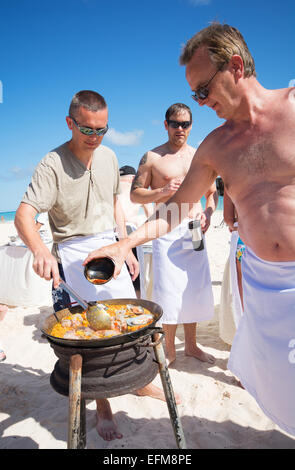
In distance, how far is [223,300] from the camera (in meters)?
4.03

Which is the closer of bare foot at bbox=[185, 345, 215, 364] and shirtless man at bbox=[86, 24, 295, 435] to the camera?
shirtless man at bbox=[86, 24, 295, 435]

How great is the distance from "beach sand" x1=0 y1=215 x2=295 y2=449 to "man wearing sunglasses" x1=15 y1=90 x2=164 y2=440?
8.6 inches

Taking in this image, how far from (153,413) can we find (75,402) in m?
1.49

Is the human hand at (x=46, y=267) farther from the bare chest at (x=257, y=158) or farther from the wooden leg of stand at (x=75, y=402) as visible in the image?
the bare chest at (x=257, y=158)

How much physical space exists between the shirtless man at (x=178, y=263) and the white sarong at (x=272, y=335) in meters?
1.53

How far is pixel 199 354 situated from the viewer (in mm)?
3768

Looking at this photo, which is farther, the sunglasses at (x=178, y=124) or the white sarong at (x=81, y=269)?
the sunglasses at (x=178, y=124)

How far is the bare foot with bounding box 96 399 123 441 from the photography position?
8.30 feet

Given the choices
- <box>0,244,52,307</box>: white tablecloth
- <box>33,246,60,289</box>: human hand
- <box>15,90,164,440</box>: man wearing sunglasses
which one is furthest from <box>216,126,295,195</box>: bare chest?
<box>0,244,52,307</box>: white tablecloth

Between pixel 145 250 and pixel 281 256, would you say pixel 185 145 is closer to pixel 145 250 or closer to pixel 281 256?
pixel 145 250

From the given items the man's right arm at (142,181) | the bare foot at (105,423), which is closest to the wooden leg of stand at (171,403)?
the bare foot at (105,423)

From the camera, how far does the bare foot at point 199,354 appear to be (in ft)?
12.1

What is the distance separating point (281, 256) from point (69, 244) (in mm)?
1883

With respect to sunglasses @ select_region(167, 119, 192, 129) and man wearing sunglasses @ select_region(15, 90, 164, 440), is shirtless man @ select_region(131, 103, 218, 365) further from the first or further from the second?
man wearing sunglasses @ select_region(15, 90, 164, 440)
